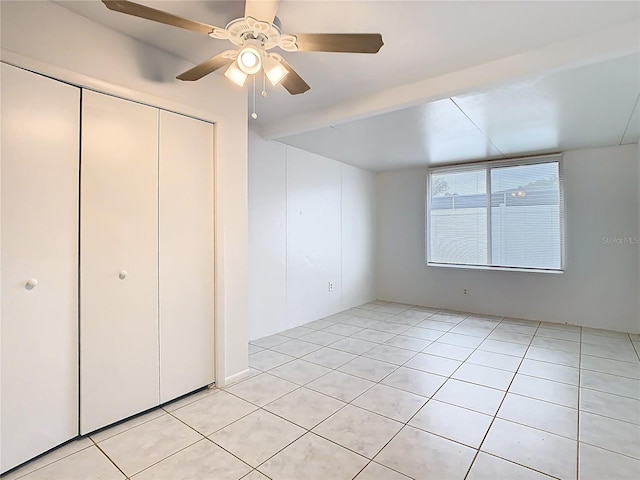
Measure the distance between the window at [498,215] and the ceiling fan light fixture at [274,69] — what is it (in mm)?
4214

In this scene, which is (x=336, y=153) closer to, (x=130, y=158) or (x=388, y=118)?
(x=388, y=118)

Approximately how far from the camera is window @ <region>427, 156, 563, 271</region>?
15.3 feet

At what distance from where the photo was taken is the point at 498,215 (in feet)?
16.6

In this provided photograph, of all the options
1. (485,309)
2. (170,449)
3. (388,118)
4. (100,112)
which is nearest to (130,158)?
(100,112)

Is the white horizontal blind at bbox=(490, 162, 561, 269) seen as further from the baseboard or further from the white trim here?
the baseboard

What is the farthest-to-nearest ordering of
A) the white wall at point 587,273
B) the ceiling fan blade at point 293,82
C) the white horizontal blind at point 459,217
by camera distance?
the white horizontal blind at point 459,217
the white wall at point 587,273
the ceiling fan blade at point 293,82

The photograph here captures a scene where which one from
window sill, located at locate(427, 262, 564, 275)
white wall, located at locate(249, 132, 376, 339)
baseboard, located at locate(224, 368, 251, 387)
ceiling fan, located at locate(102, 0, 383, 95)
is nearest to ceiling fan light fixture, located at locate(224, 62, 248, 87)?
ceiling fan, located at locate(102, 0, 383, 95)

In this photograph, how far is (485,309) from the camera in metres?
5.18

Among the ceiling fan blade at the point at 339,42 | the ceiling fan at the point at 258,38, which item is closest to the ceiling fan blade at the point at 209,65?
the ceiling fan at the point at 258,38

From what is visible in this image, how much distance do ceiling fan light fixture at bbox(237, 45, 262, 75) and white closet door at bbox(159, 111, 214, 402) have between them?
0.91 m

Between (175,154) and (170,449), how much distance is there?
1.90m

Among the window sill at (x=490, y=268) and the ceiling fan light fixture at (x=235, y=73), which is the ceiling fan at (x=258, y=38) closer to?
the ceiling fan light fixture at (x=235, y=73)

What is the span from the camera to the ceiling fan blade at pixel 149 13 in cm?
137

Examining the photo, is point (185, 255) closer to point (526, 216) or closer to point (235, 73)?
point (235, 73)
